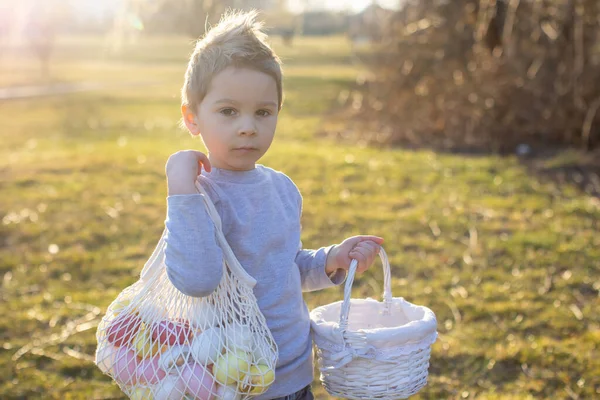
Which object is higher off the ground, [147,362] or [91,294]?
[147,362]

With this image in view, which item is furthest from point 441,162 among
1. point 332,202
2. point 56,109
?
point 56,109

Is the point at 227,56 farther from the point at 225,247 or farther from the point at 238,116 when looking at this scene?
the point at 225,247

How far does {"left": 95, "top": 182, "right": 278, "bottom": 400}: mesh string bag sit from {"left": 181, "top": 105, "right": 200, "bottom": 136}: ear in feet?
0.73

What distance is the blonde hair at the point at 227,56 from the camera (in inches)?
80.4

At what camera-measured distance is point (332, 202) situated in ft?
22.3

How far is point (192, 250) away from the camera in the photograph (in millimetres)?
1934

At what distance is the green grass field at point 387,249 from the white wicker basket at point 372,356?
107 centimetres

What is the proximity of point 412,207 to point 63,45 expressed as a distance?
44.9m

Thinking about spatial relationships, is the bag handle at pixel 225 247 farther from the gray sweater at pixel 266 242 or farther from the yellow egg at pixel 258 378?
the yellow egg at pixel 258 378

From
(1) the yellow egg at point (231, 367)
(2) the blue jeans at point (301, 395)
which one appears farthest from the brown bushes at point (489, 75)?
(1) the yellow egg at point (231, 367)

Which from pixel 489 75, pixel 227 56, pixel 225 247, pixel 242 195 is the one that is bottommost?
pixel 489 75

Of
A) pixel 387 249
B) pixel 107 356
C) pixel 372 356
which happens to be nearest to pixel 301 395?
pixel 372 356

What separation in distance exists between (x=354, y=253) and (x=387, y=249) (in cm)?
325

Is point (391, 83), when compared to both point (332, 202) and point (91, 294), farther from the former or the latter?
point (91, 294)
